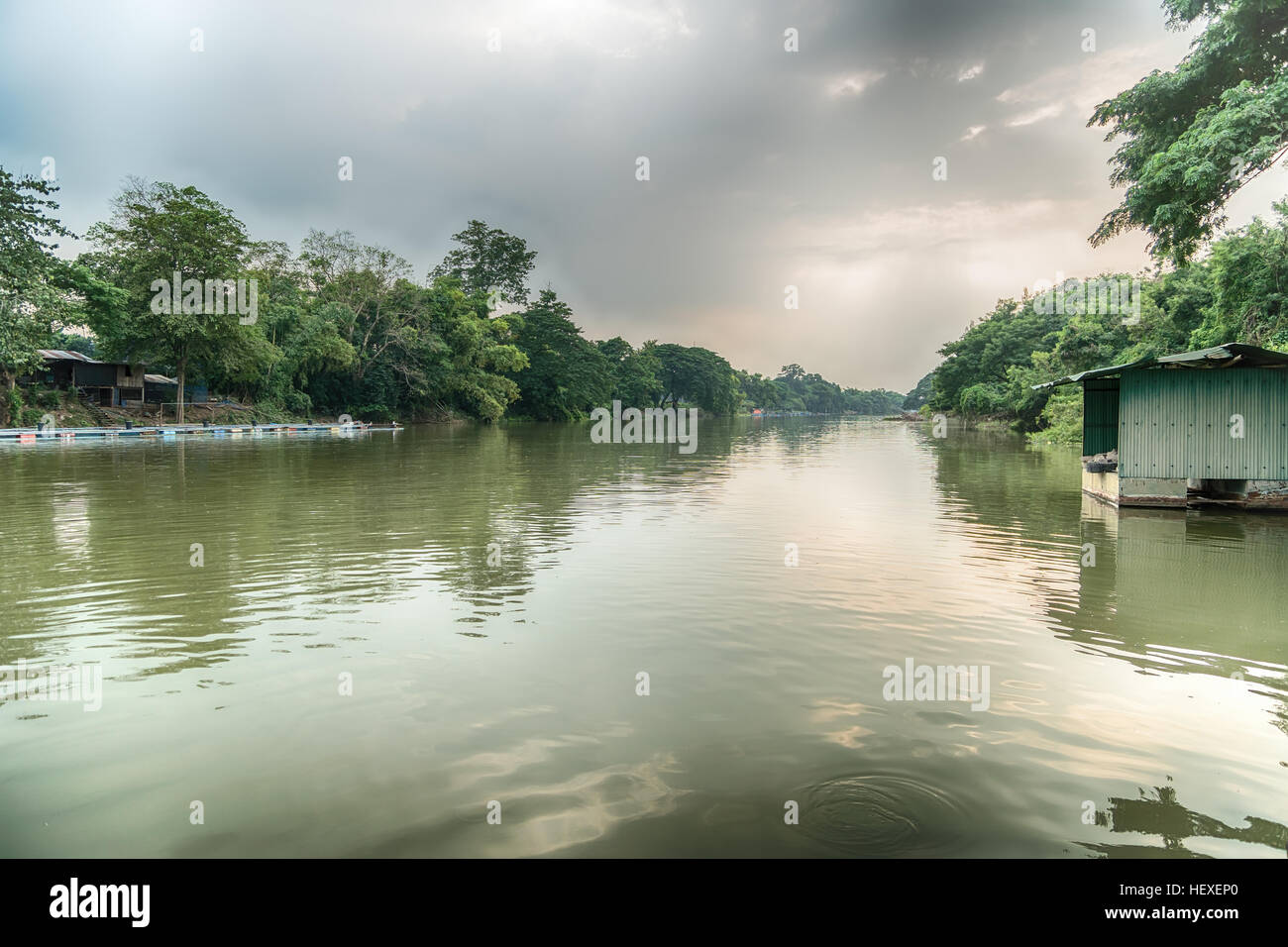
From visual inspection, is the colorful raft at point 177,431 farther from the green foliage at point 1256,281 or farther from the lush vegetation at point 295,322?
the green foliage at point 1256,281

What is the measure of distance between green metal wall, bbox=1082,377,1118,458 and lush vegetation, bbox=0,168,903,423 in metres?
40.6

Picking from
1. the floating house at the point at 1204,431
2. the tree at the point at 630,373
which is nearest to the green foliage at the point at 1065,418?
the floating house at the point at 1204,431

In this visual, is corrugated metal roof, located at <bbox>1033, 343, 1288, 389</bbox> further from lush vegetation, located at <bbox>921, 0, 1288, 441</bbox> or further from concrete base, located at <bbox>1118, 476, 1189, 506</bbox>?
lush vegetation, located at <bbox>921, 0, 1288, 441</bbox>

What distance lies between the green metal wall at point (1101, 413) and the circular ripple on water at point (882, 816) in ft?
67.0

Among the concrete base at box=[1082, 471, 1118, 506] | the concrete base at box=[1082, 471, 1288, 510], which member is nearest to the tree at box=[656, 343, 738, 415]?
the concrete base at box=[1082, 471, 1118, 506]

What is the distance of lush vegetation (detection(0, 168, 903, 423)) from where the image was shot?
1591 inches

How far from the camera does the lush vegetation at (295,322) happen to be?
40.4 m

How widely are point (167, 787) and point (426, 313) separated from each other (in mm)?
66673

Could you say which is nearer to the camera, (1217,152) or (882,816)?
(882,816)

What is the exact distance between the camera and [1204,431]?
15531mm

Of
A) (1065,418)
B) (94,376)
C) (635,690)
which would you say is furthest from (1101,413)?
(94,376)

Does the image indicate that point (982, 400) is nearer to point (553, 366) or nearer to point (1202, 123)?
point (553, 366)

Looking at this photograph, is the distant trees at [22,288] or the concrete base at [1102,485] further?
the distant trees at [22,288]

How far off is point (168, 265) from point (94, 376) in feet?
34.4
